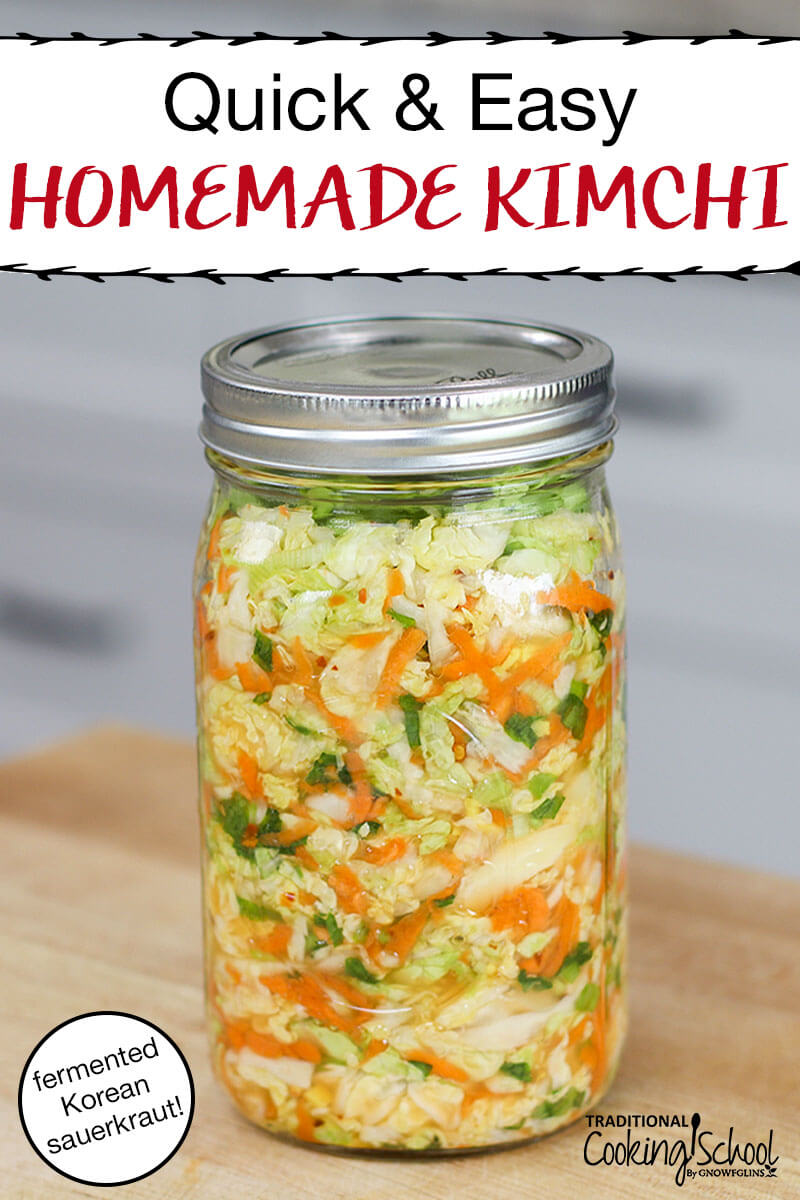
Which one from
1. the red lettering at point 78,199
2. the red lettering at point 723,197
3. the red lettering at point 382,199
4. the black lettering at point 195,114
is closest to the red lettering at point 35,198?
the red lettering at point 78,199

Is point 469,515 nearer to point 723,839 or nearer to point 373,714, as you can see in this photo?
point 373,714

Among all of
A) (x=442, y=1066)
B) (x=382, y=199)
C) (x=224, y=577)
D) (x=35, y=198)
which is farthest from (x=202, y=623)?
(x=35, y=198)

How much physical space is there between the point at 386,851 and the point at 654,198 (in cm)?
56

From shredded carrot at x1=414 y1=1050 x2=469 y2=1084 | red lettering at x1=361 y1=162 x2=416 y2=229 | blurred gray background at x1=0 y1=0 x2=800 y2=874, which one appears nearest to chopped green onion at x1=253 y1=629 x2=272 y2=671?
shredded carrot at x1=414 y1=1050 x2=469 y2=1084

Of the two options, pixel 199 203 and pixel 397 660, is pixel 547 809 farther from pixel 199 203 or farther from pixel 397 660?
pixel 199 203

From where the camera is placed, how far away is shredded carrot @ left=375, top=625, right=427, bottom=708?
70 centimetres

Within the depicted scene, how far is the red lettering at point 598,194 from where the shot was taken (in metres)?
1.01

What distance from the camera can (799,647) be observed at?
171 centimetres

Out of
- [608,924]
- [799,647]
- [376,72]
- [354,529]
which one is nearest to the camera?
[354,529]

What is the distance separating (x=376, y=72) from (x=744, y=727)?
0.98 meters

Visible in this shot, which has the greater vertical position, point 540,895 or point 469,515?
point 469,515

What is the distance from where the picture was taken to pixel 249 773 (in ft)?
2.46

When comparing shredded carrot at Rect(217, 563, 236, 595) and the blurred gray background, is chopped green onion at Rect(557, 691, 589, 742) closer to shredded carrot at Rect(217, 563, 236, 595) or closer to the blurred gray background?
shredded carrot at Rect(217, 563, 236, 595)

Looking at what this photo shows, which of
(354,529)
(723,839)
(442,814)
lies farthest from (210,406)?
(723,839)
